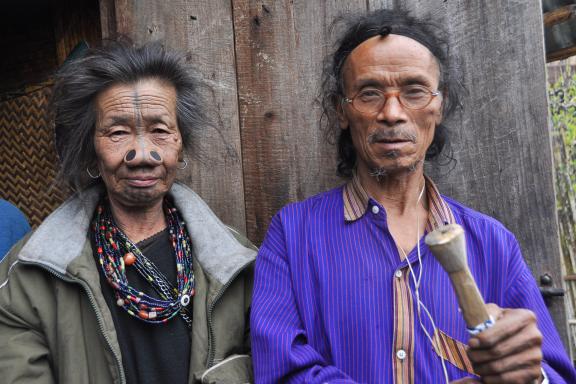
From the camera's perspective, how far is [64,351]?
80.7 inches

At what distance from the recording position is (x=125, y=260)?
2203 millimetres

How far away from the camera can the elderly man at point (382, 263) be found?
1889 millimetres

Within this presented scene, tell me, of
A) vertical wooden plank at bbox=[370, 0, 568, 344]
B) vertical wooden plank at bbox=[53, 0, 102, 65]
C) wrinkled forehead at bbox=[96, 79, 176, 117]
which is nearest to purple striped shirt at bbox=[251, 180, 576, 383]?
vertical wooden plank at bbox=[370, 0, 568, 344]

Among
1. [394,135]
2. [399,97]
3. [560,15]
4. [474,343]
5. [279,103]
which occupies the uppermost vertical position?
[560,15]

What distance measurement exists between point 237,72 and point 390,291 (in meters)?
1.29

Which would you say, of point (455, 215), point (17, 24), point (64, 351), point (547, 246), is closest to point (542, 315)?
point (455, 215)

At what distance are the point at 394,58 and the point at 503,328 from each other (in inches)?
37.6

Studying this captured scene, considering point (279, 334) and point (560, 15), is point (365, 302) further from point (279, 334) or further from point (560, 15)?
point (560, 15)

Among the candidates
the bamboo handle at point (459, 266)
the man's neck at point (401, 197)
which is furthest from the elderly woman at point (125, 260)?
the bamboo handle at point (459, 266)

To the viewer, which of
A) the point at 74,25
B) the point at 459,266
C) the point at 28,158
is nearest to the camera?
the point at 459,266

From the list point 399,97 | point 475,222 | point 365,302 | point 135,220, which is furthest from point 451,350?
point 135,220

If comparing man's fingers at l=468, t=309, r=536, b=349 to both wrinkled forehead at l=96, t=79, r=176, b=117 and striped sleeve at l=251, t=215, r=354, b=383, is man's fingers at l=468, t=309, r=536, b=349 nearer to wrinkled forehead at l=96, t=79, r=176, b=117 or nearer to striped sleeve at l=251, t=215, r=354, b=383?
striped sleeve at l=251, t=215, r=354, b=383

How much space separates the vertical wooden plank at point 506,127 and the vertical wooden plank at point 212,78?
2.64ft

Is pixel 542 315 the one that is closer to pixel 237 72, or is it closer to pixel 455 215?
pixel 455 215
